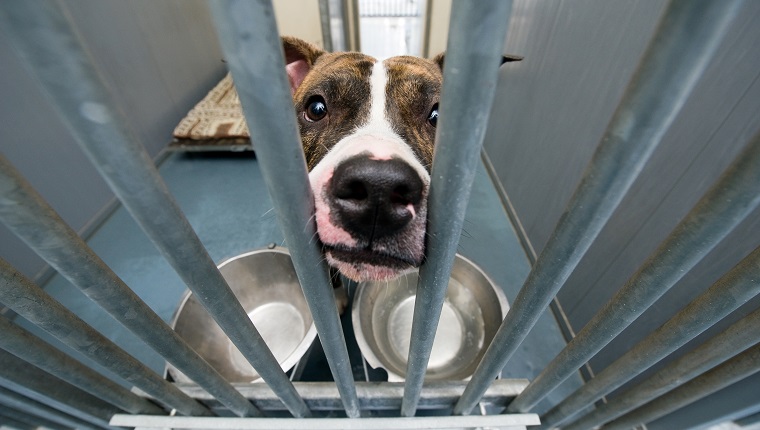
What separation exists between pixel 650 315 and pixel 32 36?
1662mm

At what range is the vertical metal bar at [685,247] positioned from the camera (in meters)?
0.32

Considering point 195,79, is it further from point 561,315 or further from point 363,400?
point 561,315

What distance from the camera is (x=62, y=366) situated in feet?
2.06

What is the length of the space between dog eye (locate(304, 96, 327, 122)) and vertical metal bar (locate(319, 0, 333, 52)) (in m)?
4.87

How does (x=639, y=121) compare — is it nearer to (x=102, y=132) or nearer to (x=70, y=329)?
(x=102, y=132)

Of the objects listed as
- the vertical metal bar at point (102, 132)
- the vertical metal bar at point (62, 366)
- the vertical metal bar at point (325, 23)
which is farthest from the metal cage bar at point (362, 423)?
the vertical metal bar at point (325, 23)

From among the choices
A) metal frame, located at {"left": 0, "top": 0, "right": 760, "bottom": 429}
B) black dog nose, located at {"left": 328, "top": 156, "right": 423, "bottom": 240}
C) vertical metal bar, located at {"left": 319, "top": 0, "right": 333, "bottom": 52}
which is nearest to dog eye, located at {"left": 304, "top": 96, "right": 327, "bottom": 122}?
black dog nose, located at {"left": 328, "top": 156, "right": 423, "bottom": 240}

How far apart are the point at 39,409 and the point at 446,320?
1.54 metres

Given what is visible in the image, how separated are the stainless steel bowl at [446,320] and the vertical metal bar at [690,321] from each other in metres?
0.67

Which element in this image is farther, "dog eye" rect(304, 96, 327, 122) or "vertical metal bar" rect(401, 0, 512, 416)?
"dog eye" rect(304, 96, 327, 122)

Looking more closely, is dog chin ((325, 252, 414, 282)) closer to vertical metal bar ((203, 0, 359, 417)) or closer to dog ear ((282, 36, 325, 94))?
vertical metal bar ((203, 0, 359, 417))

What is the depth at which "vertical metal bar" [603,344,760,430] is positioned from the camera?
57 centimetres

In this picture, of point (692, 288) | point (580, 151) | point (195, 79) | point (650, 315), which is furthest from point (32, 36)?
point (195, 79)

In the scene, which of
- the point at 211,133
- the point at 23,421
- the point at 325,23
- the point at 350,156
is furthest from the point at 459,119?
the point at 325,23
